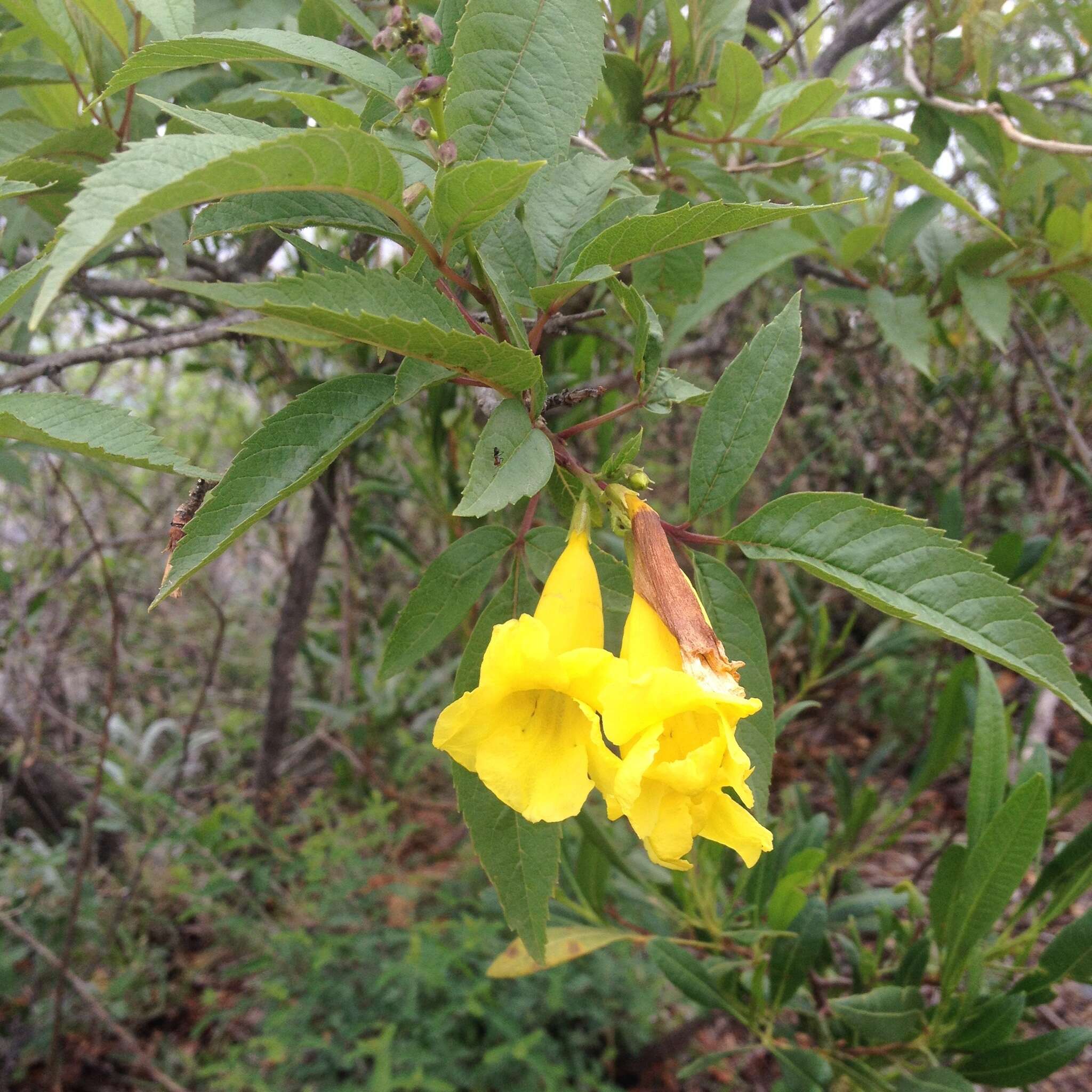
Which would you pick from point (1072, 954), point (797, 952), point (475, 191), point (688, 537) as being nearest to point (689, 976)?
point (797, 952)

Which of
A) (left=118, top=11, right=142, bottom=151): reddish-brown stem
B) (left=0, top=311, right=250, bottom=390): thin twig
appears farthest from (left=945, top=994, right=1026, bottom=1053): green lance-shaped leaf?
(left=118, top=11, right=142, bottom=151): reddish-brown stem

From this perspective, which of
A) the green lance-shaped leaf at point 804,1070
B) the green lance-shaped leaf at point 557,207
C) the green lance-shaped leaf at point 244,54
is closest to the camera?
the green lance-shaped leaf at point 244,54

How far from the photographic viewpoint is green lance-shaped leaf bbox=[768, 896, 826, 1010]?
1.06 meters

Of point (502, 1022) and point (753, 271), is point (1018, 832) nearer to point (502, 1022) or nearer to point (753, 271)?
point (753, 271)

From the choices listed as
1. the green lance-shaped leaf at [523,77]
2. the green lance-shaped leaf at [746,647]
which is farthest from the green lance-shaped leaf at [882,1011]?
the green lance-shaped leaf at [523,77]

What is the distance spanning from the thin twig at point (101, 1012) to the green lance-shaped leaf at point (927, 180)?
249 centimetres

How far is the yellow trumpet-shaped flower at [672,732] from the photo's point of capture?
542 mm

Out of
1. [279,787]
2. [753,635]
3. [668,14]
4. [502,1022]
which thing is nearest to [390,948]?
[502,1022]

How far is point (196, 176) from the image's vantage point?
1.38 feet

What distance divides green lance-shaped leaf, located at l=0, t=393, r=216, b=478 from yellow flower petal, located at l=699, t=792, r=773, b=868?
0.49 metres

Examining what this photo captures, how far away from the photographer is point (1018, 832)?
3.03 feet

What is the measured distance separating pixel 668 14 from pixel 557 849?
1.16m

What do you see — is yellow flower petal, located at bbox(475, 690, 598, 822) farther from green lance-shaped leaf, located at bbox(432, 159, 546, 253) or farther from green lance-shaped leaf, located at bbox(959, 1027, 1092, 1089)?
green lance-shaped leaf, located at bbox(959, 1027, 1092, 1089)

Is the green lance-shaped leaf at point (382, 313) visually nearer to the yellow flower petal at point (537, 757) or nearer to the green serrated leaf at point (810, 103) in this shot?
the yellow flower petal at point (537, 757)
